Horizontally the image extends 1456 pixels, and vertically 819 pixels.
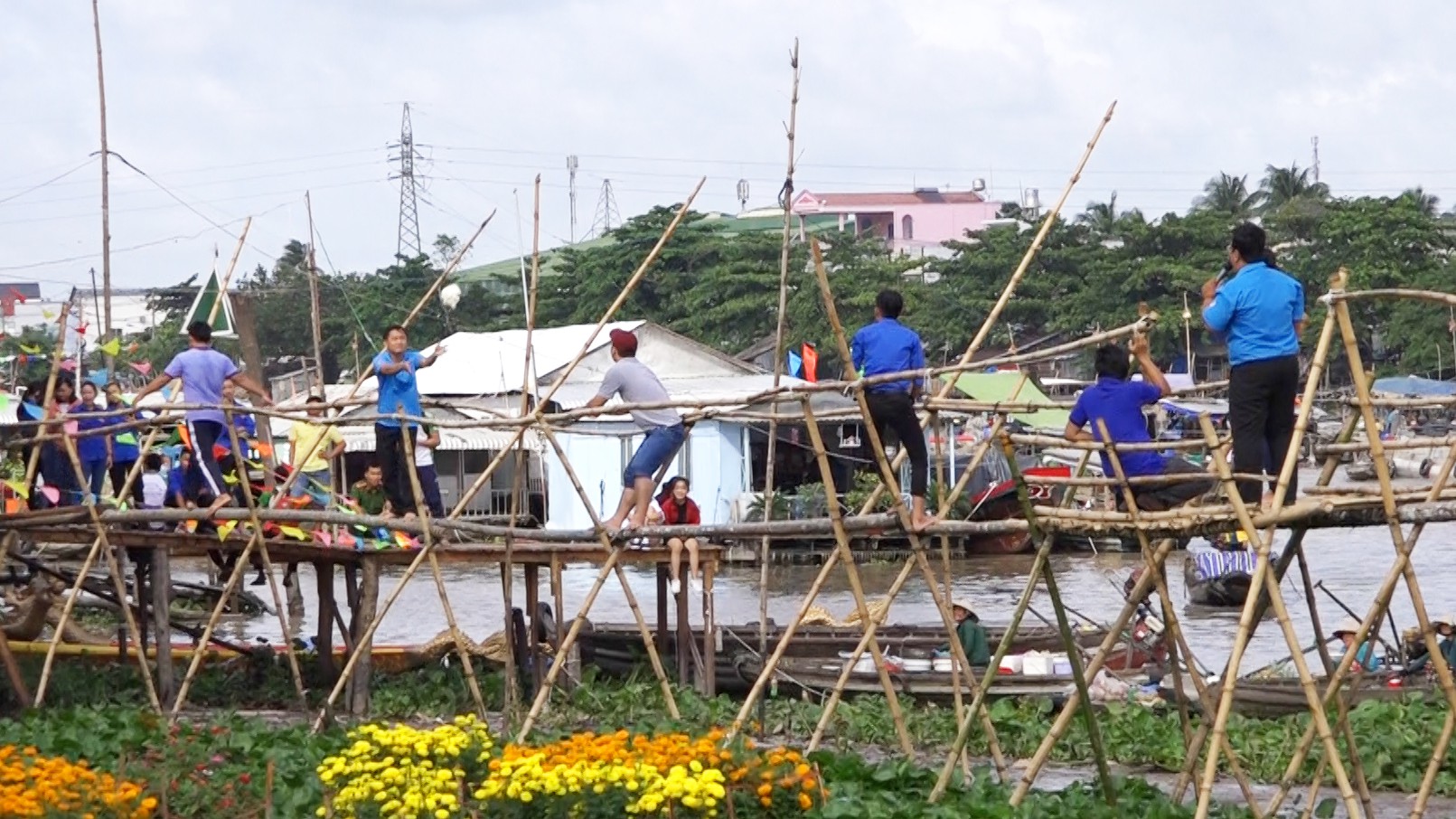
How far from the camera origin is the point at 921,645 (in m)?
15.3

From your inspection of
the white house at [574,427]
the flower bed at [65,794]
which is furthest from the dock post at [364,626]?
the white house at [574,427]

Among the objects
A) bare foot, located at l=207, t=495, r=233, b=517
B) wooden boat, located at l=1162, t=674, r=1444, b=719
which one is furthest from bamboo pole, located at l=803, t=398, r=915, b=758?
bare foot, located at l=207, t=495, r=233, b=517

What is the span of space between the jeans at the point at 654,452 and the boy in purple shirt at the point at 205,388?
2.62 m

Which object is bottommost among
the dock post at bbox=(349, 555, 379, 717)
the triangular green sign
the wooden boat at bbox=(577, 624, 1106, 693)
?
the wooden boat at bbox=(577, 624, 1106, 693)

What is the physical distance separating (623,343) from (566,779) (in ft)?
12.4

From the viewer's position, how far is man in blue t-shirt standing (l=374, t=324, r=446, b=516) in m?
11.9

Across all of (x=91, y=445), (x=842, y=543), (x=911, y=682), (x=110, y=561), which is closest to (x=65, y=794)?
(x=842, y=543)

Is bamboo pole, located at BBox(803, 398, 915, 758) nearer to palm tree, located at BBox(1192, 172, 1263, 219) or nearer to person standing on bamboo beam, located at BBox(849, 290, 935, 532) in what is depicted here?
person standing on bamboo beam, located at BBox(849, 290, 935, 532)

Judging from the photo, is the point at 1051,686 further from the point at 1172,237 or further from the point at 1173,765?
the point at 1172,237

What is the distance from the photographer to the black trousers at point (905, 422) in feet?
30.1

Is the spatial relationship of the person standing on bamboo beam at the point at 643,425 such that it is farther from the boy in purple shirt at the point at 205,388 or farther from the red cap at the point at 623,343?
the boy in purple shirt at the point at 205,388

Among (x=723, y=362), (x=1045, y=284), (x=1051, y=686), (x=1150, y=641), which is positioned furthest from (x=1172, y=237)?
(x=1051, y=686)

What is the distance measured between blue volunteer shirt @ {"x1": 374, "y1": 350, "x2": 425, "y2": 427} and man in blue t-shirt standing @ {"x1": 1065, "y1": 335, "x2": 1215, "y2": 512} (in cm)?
464

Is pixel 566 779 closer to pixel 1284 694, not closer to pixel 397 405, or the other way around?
pixel 397 405
